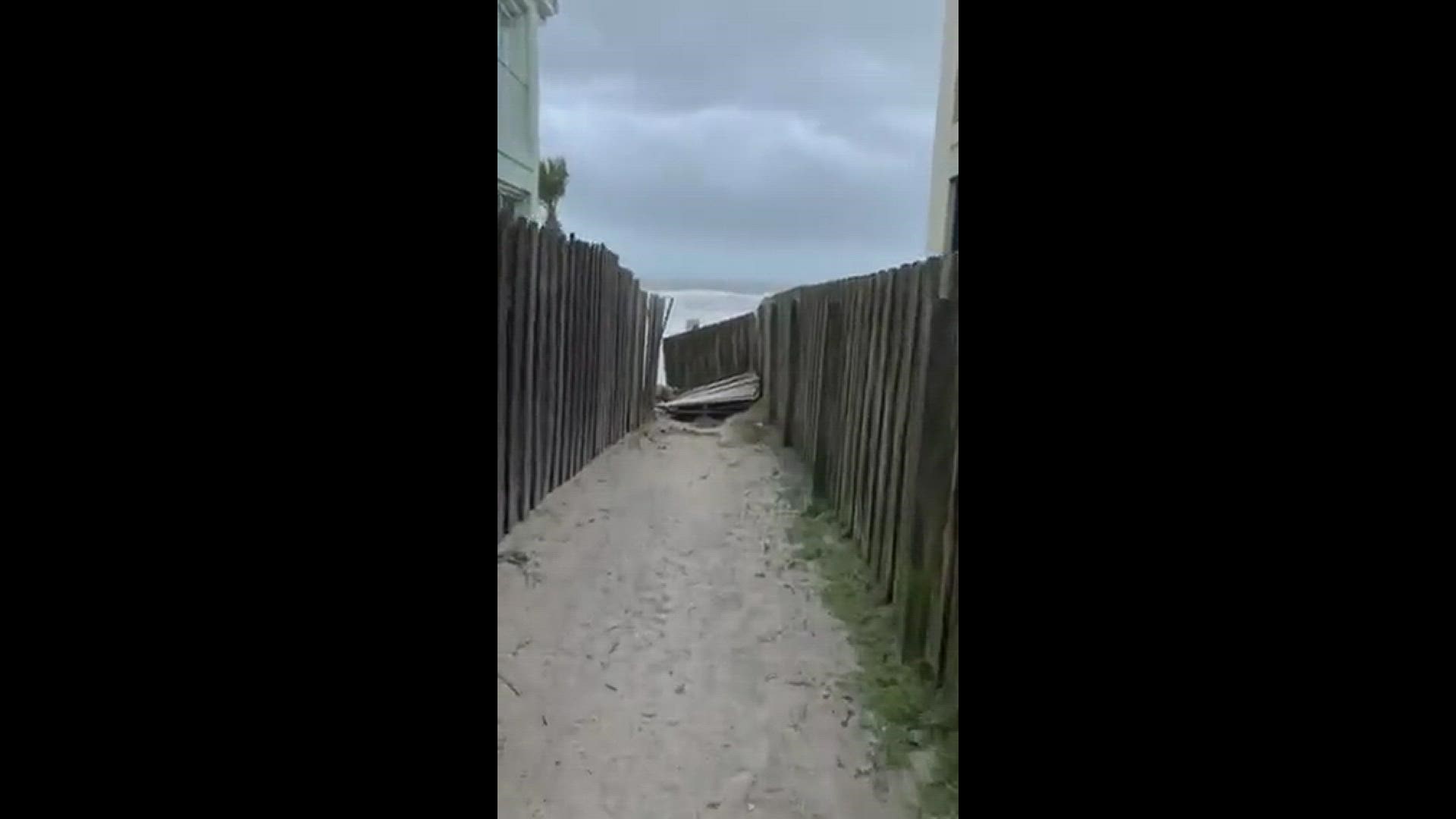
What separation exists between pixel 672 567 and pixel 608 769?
29 cm

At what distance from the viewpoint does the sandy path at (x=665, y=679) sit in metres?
0.86

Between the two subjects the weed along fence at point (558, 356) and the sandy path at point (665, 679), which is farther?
the weed along fence at point (558, 356)

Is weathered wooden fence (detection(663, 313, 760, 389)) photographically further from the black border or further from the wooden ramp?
the black border

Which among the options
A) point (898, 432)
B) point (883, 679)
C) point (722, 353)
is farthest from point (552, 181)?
point (722, 353)

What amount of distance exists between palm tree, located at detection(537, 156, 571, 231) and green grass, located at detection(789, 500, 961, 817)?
58 centimetres

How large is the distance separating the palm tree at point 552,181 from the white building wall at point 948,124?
333 mm

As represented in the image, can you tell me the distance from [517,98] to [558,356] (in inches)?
35.2

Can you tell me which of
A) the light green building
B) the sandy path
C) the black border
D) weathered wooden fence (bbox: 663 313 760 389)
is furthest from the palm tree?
weathered wooden fence (bbox: 663 313 760 389)

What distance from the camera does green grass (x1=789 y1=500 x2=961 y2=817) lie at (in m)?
0.86

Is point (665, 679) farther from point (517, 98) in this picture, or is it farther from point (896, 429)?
point (896, 429)

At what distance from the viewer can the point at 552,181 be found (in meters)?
0.88
